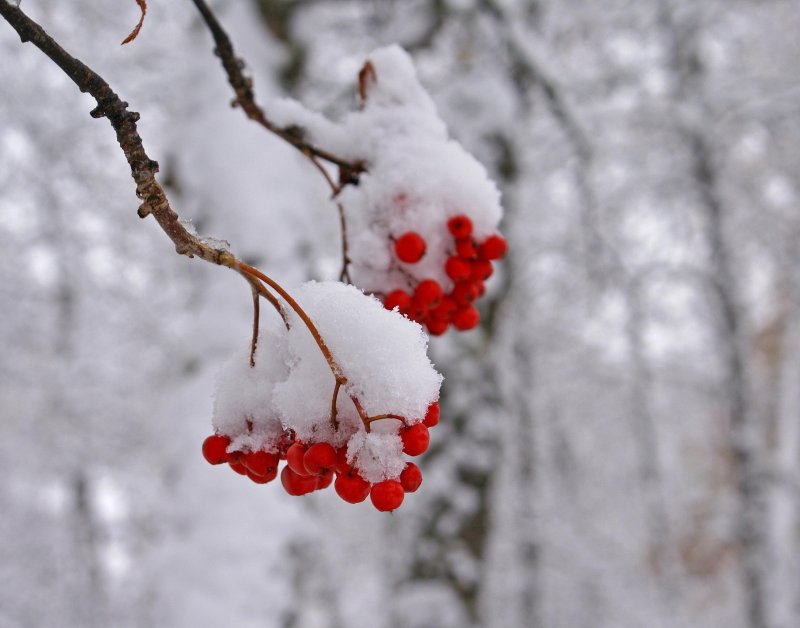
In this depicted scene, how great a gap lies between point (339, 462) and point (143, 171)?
35 centimetres

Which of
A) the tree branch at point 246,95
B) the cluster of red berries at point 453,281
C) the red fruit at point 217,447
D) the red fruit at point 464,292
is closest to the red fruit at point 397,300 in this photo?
the cluster of red berries at point 453,281

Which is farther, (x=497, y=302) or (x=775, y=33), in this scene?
(x=775, y=33)

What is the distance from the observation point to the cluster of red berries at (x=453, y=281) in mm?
1004

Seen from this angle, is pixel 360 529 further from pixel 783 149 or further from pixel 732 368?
pixel 783 149

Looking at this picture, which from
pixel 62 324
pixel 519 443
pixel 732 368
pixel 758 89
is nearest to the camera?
pixel 758 89

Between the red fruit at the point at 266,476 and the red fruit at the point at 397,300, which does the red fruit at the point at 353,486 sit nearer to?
the red fruit at the point at 266,476

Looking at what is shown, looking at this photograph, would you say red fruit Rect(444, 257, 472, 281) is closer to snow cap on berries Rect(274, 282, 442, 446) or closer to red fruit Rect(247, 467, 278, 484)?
snow cap on berries Rect(274, 282, 442, 446)

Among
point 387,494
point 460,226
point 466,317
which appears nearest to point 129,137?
point 387,494

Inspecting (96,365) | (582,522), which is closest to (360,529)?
(582,522)

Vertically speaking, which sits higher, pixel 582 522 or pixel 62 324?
pixel 62 324

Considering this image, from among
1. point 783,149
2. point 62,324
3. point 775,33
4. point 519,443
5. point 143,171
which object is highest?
point 775,33

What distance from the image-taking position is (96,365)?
707cm

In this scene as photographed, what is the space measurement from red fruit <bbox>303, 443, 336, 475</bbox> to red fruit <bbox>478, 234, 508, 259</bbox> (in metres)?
0.51

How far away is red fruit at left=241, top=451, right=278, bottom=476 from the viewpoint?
0.75 meters
